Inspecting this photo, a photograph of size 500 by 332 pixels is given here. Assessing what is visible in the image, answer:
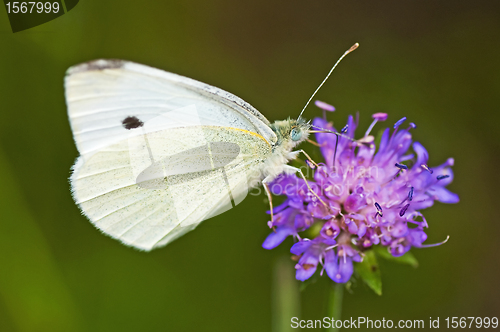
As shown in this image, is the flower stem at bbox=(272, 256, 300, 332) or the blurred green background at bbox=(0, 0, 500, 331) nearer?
the flower stem at bbox=(272, 256, 300, 332)

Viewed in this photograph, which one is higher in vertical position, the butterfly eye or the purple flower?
the butterfly eye

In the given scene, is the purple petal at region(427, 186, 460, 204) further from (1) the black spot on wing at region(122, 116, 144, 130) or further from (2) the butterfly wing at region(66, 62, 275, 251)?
(1) the black spot on wing at region(122, 116, 144, 130)

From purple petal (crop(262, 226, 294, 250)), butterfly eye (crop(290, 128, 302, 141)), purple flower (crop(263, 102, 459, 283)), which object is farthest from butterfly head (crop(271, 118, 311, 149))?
purple petal (crop(262, 226, 294, 250))

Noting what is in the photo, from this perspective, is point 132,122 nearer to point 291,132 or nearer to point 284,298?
point 291,132

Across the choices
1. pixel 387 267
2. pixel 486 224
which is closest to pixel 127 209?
pixel 387 267

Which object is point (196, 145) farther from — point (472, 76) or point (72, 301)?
point (472, 76)

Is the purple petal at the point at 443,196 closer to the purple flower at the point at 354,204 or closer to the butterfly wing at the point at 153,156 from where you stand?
the purple flower at the point at 354,204

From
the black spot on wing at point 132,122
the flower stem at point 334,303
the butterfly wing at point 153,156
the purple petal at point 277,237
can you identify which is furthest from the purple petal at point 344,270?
the black spot on wing at point 132,122

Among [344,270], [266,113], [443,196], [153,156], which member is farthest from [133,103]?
[443,196]
